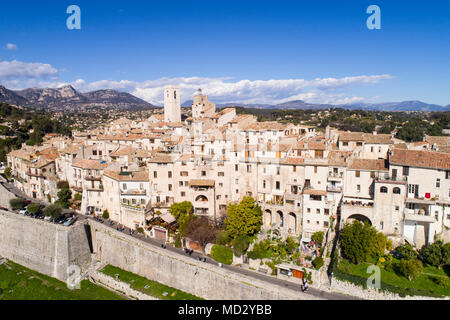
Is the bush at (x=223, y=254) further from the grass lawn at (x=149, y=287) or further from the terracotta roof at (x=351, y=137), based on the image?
the terracotta roof at (x=351, y=137)

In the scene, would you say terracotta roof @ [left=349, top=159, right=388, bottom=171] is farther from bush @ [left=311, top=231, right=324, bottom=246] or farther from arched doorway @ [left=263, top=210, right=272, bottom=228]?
arched doorway @ [left=263, top=210, right=272, bottom=228]

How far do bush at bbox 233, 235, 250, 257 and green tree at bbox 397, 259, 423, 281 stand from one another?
1489cm

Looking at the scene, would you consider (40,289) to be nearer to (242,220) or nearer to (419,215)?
(242,220)

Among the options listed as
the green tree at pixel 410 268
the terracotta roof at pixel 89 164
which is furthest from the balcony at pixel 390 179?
the terracotta roof at pixel 89 164

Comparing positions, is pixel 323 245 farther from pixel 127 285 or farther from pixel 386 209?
pixel 127 285

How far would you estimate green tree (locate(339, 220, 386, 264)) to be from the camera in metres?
31.3

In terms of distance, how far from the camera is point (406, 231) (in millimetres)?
33375

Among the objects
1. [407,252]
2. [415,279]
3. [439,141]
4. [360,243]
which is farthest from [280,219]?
[439,141]

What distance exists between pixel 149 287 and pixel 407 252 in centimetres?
2677

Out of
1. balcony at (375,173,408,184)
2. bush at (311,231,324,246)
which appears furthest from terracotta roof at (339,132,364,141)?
bush at (311,231,324,246)

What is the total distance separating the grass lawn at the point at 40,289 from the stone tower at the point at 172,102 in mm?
41035
